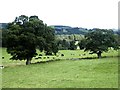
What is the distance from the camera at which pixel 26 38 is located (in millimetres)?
51875

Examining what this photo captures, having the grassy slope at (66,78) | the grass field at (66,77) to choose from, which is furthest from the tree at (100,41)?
the grassy slope at (66,78)

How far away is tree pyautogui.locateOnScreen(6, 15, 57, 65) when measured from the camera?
52.1 metres

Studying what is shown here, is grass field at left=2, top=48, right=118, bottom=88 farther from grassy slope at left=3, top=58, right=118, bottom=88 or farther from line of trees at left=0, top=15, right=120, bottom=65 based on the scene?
line of trees at left=0, top=15, right=120, bottom=65

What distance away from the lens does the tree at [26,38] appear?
52062mm

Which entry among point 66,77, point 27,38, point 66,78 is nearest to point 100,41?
point 27,38

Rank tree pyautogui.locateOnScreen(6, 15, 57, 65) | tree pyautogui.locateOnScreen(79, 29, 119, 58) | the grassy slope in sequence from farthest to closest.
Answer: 1. tree pyautogui.locateOnScreen(79, 29, 119, 58)
2. tree pyautogui.locateOnScreen(6, 15, 57, 65)
3. the grassy slope

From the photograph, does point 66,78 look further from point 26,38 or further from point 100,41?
point 100,41

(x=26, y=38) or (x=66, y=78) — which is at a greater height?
(x=26, y=38)

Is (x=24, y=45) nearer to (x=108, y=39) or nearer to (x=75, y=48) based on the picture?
(x=108, y=39)

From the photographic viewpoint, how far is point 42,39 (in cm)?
5206

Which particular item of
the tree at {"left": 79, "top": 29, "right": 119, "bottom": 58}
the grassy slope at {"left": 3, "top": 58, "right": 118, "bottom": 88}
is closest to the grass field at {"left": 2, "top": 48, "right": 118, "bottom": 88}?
the grassy slope at {"left": 3, "top": 58, "right": 118, "bottom": 88}

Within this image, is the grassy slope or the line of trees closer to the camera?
the grassy slope

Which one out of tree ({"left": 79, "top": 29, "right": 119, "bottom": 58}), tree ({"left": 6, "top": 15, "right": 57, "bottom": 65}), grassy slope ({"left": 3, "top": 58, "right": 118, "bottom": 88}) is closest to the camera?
grassy slope ({"left": 3, "top": 58, "right": 118, "bottom": 88})

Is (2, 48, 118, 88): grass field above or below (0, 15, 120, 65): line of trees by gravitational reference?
below
